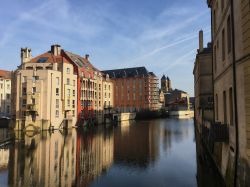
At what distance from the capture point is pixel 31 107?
6178 centimetres

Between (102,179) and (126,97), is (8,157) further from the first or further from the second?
(126,97)

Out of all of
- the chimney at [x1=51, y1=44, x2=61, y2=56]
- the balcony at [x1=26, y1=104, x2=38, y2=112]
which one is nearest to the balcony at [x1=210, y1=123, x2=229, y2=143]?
the balcony at [x1=26, y1=104, x2=38, y2=112]

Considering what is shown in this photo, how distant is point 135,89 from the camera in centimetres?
13988

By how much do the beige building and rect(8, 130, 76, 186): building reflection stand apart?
22.3 m

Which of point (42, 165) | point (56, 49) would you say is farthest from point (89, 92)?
point (42, 165)

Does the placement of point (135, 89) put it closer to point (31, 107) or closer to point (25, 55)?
point (25, 55)

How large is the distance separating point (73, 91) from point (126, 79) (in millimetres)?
69166

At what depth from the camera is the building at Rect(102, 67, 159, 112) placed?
5453 inches

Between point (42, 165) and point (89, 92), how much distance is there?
56585 mm

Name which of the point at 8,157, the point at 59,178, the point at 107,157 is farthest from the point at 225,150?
the point at 8,157

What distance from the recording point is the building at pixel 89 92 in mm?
→ 77562

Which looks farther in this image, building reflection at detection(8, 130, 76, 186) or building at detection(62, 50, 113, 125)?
building at detection(62, 50, 113, 125)

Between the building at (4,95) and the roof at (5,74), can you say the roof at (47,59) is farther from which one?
the roof at (5,74)

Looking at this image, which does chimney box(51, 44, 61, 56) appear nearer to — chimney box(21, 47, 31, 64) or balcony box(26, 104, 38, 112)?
chimney box(21, 47, 31, 64)
